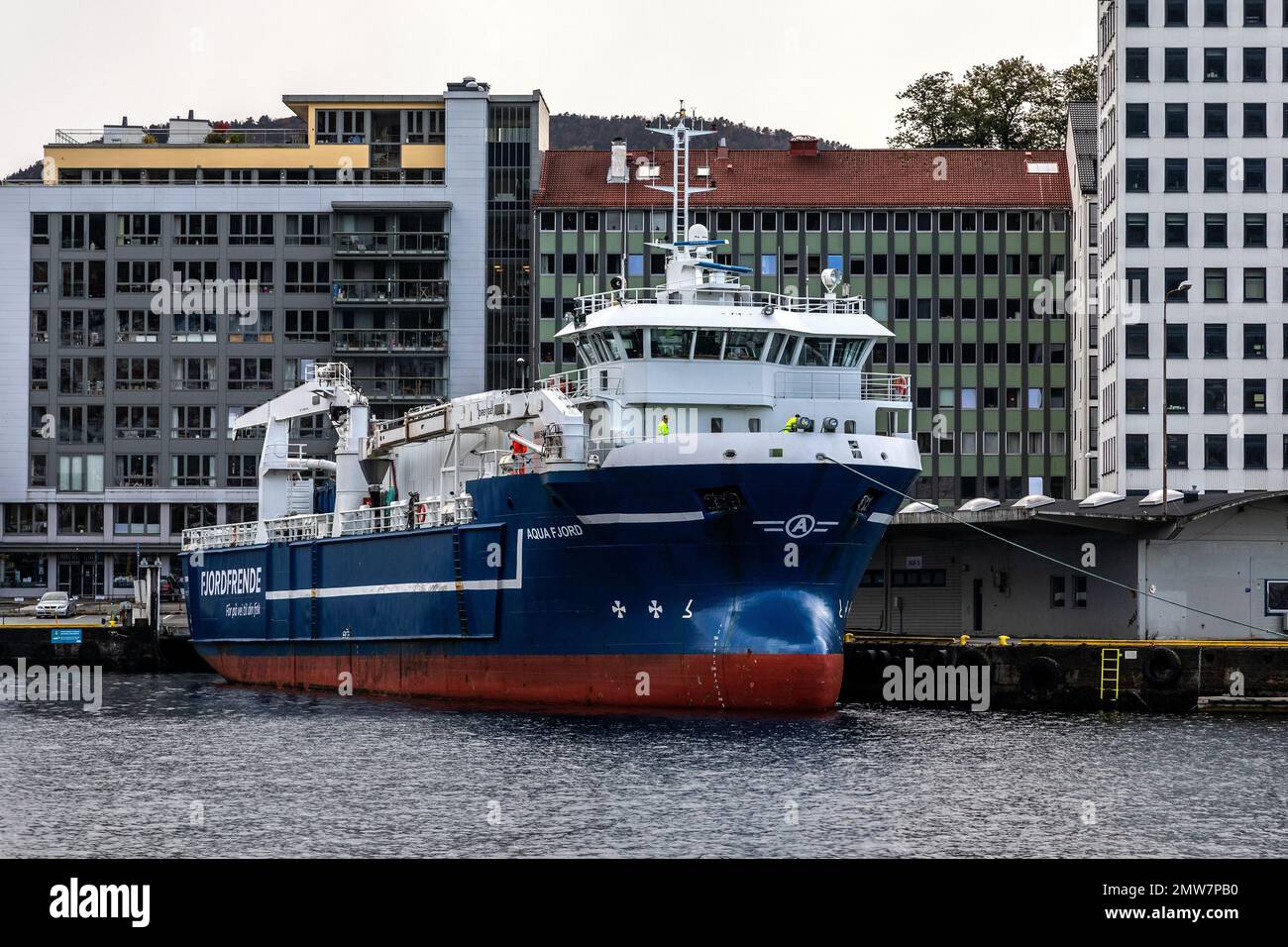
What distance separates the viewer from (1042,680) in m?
51.1

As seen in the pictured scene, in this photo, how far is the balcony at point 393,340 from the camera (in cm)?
11612

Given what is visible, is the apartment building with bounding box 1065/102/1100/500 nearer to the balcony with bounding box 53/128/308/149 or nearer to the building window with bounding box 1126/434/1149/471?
the building window with bounding box 1126/434/1149/471

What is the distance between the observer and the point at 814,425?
50.7 m

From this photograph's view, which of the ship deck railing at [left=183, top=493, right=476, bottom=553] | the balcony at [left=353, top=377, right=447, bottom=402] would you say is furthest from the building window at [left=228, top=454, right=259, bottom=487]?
the ship deck railing at [left=183, top=493, right=476, bottom=553]

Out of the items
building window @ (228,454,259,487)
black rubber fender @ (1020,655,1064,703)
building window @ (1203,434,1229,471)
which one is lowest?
black rubber fender @ (1020,655,1064,703)

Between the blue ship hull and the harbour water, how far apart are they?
4.35ft

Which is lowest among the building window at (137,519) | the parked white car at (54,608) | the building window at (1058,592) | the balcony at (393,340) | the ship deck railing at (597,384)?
the parked white car at (54,608)

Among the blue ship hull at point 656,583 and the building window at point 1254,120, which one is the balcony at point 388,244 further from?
the blue ship hull at point 656,583

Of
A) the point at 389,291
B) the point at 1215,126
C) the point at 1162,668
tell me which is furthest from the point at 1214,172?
the point at 389,291

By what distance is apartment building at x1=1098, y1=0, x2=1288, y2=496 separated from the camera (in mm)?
91250

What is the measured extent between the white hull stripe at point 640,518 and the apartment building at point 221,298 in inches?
2736

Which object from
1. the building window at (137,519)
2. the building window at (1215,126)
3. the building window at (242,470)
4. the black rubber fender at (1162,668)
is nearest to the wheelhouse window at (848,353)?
the black rubber fender at (1162,668)

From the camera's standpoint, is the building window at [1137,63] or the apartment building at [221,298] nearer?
the building window at [1137,63]

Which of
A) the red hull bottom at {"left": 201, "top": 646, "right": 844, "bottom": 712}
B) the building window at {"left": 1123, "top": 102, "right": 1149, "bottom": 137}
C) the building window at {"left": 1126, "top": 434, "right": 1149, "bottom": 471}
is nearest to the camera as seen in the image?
the red hull bottom at {"left": 201, "top": 646, "right": 844, "bottom": 712}
